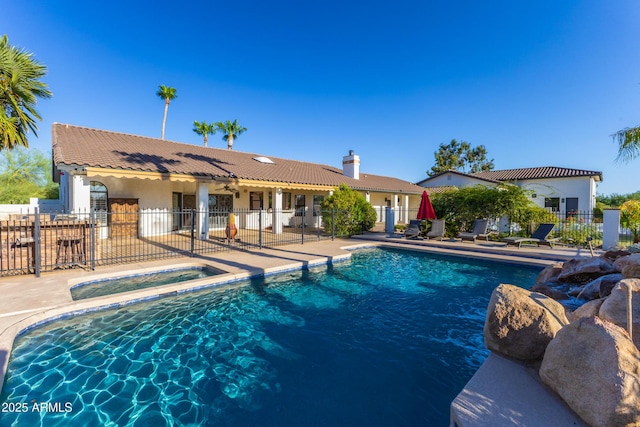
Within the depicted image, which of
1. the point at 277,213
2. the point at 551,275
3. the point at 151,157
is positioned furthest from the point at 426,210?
the point at 151,157

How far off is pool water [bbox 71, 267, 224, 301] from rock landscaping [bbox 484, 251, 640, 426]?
808 centimetres

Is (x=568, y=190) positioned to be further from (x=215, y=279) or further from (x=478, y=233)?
(x=215, y=279)

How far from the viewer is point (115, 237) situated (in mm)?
15891

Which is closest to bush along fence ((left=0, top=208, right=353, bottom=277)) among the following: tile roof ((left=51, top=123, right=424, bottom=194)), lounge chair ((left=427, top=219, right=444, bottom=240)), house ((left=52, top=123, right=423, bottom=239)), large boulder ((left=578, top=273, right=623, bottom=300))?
house ((left=52, top=123, right=423, bottom=239))

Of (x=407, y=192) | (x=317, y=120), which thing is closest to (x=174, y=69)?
(x=317, y=120)

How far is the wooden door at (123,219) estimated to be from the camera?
51.9ft

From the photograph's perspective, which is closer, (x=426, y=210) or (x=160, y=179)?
(x=160, y=179)

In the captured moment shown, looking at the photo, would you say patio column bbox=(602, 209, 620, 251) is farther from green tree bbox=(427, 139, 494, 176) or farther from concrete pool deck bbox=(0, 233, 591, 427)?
green tree bbox=(427, 139, 494, 176)

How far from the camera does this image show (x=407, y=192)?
28719 millimetres

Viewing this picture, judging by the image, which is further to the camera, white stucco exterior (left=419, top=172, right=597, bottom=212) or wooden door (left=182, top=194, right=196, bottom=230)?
white stucco exterior (left=419, top=172, right=597, bottom=212)

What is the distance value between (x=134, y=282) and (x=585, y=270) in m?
12.0

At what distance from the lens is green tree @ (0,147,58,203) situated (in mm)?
32375

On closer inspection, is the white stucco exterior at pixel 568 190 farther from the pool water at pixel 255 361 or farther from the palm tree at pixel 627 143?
the pool water at pixel 255 361

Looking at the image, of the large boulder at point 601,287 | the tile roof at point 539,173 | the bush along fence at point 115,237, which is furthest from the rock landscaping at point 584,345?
the tile roof at point 539,173
